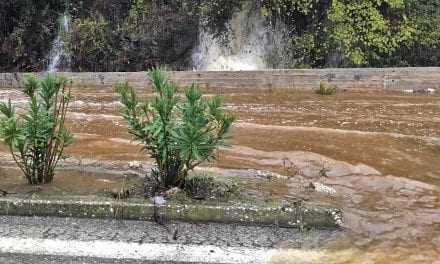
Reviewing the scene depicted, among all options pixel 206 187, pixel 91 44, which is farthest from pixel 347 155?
pixel 91 44

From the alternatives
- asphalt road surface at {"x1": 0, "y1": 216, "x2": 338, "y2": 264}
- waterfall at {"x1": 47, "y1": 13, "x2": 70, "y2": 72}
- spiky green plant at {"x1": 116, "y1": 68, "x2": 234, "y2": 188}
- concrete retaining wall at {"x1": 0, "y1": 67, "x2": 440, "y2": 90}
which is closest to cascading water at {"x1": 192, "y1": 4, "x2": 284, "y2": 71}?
concrete retaining wall at {"x1": 0, "y1": 67, "x2": 440, "y2": 90}

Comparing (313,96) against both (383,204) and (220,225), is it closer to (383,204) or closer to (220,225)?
(383,204)

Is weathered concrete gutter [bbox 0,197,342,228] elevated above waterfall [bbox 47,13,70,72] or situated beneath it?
situated beneath

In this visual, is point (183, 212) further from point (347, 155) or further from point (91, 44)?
point (91, 44)

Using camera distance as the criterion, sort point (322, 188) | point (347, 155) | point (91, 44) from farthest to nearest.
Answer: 1. point (91, 44)
2. point (347, 155)
3. point (322, 188)

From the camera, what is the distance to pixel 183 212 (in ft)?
14.9

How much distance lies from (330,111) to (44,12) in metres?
11.5

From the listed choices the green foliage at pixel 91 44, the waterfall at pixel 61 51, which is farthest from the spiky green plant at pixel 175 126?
the waterfall at pixel 61 51

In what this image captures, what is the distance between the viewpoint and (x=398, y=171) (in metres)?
6.24

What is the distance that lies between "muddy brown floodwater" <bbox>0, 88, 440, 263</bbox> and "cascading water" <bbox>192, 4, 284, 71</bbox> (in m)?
4.63

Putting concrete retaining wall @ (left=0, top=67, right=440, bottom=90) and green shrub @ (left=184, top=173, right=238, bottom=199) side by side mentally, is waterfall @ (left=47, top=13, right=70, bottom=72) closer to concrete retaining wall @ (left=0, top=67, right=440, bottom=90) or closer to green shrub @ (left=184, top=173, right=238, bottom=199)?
concrete retaining wall @ (left=0, top=67, right=440, bottom=90)

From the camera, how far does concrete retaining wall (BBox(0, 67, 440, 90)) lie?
13.5m

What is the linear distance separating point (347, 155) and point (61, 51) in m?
13.6

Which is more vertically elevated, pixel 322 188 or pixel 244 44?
pixel 244 44
